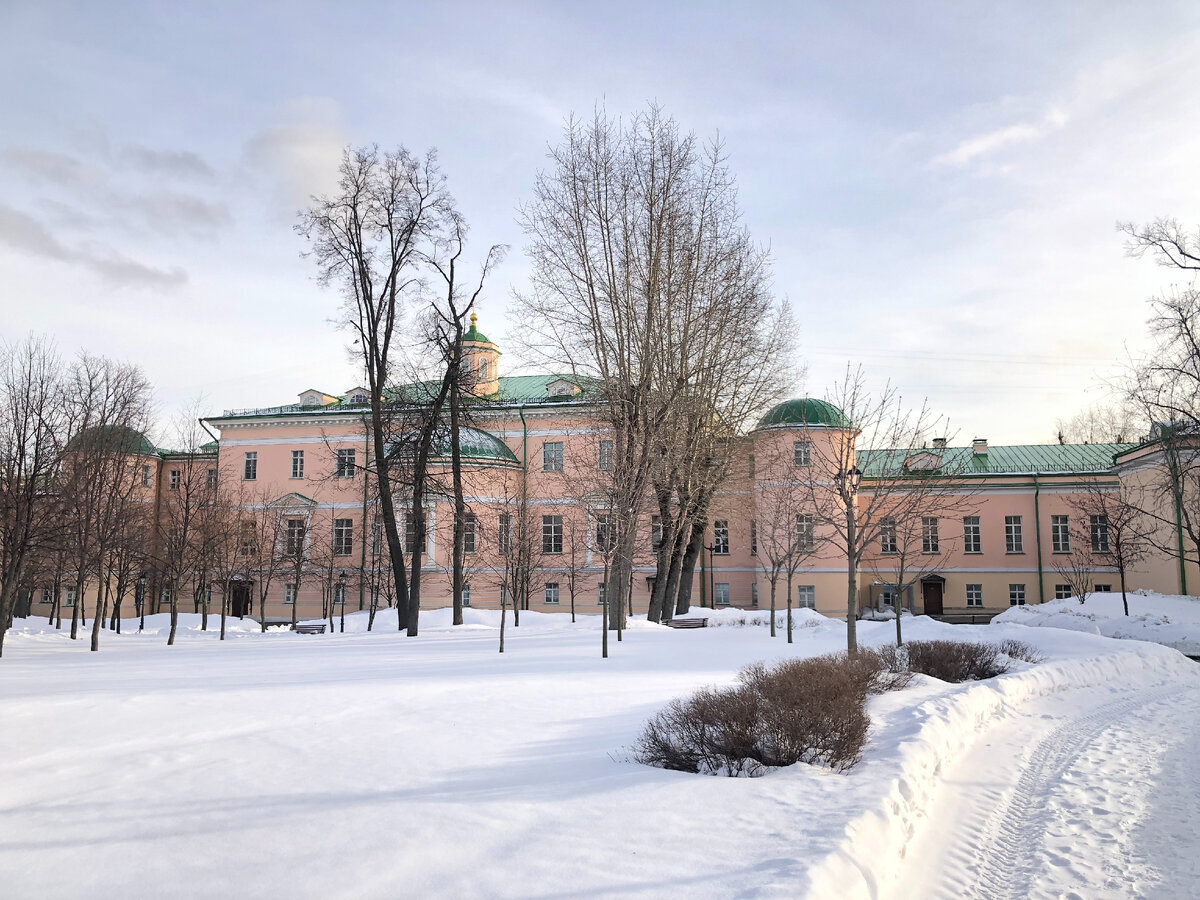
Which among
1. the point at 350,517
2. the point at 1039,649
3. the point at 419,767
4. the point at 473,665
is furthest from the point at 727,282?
the point at 350,517

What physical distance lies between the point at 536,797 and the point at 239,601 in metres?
45.5

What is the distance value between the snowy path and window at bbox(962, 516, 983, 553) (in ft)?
123

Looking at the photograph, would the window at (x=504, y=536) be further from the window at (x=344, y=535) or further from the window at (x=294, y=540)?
the window at (x=344, y=535)

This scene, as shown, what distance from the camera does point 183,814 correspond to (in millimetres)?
6137

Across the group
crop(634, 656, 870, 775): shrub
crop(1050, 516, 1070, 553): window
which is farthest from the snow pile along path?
crop(1050, 516, 1070, 553): window

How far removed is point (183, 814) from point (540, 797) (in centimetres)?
249

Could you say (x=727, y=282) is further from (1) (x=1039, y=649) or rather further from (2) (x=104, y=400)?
(2) (x=104, y=400)

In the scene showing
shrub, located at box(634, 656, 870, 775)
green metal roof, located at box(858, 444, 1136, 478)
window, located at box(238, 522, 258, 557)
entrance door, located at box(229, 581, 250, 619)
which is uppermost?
green metal roof, located at box(858, 444, 1136, 478)

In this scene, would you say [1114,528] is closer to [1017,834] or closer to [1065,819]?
[1065,819]

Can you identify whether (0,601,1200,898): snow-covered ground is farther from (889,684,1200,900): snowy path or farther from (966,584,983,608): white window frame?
(966,584,983,608): white window frame

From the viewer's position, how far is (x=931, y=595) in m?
47.5

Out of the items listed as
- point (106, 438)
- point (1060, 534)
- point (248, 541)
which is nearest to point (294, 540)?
point (248, 541)

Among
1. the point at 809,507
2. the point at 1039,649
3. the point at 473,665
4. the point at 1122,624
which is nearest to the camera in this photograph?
the point at 473,665

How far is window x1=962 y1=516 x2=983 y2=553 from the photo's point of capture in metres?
47.6
